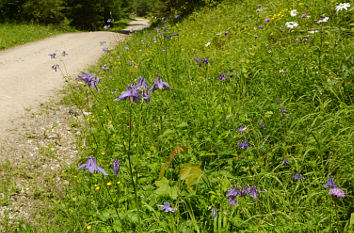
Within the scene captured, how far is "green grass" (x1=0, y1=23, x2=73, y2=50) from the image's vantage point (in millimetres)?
10188

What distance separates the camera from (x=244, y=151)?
2223 mm

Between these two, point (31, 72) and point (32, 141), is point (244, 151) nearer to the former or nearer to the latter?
point (32, 141)

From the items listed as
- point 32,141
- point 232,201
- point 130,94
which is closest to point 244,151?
point 232,201

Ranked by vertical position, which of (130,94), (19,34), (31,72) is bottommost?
(31,72)

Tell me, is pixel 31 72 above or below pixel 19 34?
below

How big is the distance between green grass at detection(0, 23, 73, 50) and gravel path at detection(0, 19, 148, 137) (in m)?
0.57

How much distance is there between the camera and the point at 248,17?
6598mm

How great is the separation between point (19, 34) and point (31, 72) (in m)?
6.71

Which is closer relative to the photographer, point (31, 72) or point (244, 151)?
point (244, 151)

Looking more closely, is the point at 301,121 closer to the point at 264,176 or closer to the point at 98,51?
the point at 264,176

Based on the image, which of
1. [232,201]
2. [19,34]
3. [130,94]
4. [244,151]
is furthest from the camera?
[19,34]

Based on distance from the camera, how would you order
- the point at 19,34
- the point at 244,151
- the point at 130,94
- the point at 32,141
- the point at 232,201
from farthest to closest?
the point at 19,34 → the point at 32,141 → the point at 244,151 → the point at 232,201 → the point at 130,94

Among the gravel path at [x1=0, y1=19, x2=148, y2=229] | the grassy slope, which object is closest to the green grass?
the gravel path at [x1=0, y1=19, x2=148, y2=229]

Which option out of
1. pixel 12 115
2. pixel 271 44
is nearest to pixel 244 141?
pixel 271 44
